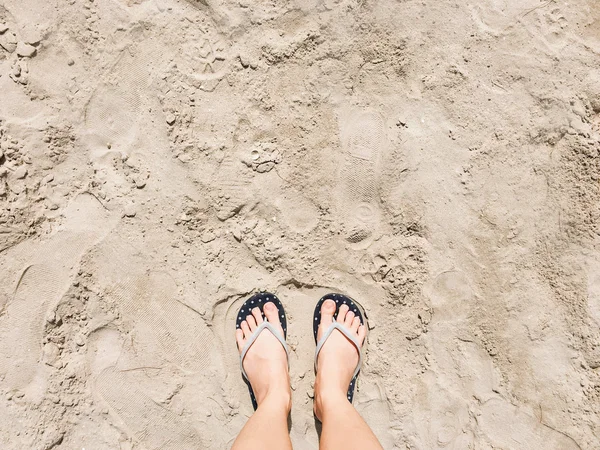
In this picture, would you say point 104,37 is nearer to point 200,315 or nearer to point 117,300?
point 117,300

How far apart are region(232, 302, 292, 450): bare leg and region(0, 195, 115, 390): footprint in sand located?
0.80 meters

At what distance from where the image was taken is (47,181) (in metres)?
1.84

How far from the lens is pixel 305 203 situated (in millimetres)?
1866

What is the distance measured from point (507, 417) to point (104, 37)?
2.47 metres

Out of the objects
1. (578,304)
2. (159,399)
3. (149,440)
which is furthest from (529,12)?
(149,440)

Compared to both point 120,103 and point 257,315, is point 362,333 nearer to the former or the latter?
point 257,315

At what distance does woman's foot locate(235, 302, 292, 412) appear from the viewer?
1.81 m

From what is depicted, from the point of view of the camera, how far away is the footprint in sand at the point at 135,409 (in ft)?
6.04

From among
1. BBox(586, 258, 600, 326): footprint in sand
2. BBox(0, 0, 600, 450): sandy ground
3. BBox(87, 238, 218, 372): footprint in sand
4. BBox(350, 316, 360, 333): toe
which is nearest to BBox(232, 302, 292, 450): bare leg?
BBox(0, 0, 600, 450): sandy ground

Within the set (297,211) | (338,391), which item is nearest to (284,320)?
(338,391)

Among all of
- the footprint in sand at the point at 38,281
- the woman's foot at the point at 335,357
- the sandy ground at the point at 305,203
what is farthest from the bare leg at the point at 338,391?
the footprint in sand at the point at 38,281

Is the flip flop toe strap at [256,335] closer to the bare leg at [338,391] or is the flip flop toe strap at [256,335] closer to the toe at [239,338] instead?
the toe at [239,338]

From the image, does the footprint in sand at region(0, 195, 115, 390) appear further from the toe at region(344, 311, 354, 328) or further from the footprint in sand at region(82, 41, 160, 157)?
the toe at region(344, 311, 354, 328)

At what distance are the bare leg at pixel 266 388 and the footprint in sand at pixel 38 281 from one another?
0.80 m
